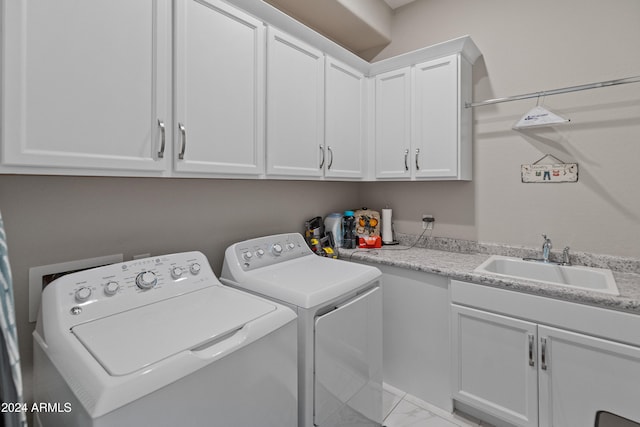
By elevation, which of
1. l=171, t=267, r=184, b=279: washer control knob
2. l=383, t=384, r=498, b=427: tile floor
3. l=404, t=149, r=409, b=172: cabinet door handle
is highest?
l=404, t=149, r=409, b=172: cabinet door handle

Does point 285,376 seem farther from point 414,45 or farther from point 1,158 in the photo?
point 414,45

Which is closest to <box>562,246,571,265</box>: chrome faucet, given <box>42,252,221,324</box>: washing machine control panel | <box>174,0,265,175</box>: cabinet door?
<box>174,0,265,175</box>: cabinet door

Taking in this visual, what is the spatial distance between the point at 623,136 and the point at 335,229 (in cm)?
184

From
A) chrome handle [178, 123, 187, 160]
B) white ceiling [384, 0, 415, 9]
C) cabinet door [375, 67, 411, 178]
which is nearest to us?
chrome handle [178, 123, 187, 160]

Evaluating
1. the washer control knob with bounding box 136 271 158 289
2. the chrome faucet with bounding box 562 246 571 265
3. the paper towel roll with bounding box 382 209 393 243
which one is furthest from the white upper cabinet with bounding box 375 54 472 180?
the washer control knob with bounding box 136 271 158 289

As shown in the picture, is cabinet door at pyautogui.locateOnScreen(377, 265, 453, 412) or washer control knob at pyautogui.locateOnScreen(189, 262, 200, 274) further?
cabinet door at pyautogui.locateOnScreen(377, 265, 453, 412)

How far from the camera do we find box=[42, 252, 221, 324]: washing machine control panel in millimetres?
1061

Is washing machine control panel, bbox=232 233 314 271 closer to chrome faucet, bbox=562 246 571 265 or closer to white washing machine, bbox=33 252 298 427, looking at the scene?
white washing machine, bbox=33 252 298 427

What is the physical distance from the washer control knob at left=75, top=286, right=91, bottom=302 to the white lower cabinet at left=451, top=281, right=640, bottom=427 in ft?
5.80

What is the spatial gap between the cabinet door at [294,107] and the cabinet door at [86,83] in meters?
0.57

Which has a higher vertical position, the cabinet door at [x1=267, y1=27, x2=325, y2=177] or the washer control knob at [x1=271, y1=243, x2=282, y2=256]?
the cabinet door at [x1=267, y1=27, x2=325, y2=177]

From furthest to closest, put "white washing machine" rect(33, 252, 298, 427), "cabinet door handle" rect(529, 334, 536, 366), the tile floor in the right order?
the tile floor < "cabinet door handle" rect(529, 334, 536, 366) < "white washing machine" rect(33, 252, 298, 427)

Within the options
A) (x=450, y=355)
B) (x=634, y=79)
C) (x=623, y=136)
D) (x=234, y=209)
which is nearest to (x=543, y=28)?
(x=634, y=79)

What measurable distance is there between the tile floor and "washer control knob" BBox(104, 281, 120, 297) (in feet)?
5.39
